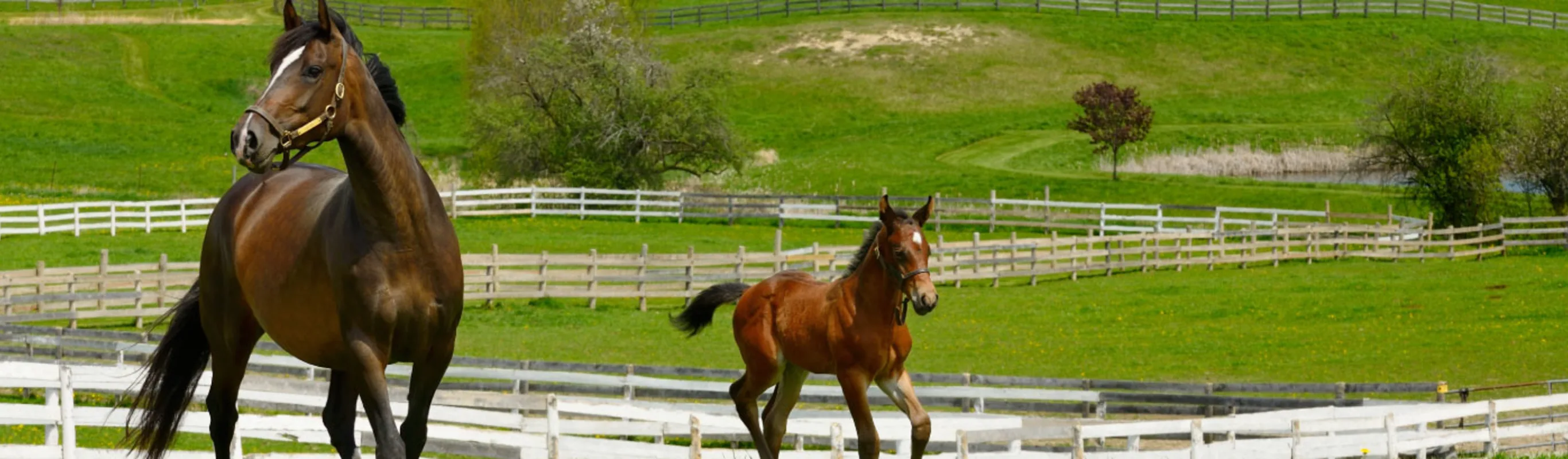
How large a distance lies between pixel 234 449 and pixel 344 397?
3.31m

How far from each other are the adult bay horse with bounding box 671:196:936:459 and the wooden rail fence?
1753cm

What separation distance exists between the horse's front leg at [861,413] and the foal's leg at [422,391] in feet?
10.1

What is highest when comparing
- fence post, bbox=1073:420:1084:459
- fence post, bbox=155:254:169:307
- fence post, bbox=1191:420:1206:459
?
fence post, bbox=1073:420:1084:459

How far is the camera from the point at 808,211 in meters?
46.5

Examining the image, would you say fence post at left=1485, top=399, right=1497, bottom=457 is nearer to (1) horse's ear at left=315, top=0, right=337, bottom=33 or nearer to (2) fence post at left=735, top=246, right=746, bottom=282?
(1) horse's ear at left=315, top=0, right=337, bottom=33

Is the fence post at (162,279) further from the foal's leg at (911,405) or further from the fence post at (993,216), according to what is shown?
the fence post at (993,216)

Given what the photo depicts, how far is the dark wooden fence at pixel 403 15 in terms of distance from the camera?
97.8 meters

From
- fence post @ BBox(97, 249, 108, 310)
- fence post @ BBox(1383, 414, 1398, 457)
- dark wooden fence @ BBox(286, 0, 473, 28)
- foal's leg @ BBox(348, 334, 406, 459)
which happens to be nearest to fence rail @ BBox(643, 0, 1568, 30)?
dark wooden fence @ BBox(286, 0, 473, 28)

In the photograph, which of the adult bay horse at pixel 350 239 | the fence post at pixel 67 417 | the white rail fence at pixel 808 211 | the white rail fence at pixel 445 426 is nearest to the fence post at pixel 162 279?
the white rail fence at pixel 808 211

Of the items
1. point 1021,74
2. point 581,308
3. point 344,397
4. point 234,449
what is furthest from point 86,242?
point 1021,74

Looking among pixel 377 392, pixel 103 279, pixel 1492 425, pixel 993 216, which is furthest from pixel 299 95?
pixel 993 216

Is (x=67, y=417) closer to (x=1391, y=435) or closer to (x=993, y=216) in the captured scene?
(x=1391, y=435)

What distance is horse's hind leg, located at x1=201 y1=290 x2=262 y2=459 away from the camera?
7746 millimetres

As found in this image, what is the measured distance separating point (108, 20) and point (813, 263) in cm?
7194
